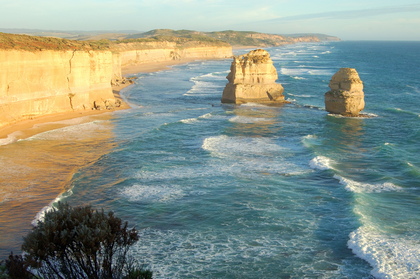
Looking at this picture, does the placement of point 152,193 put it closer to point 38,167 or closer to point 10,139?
point 38,167

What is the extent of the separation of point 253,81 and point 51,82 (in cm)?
1826

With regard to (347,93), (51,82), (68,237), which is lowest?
(68,237)

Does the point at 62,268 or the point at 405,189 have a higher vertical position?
the point at 62,268

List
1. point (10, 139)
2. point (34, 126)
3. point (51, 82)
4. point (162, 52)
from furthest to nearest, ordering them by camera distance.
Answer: point (162, 52) < point (51, 82) < point (34, 126) < point (10, 139)

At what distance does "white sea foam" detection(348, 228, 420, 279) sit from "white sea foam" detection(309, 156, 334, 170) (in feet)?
23.6

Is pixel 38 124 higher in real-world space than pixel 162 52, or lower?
lower

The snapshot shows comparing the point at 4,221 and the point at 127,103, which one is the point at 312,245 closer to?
the point at 4,221

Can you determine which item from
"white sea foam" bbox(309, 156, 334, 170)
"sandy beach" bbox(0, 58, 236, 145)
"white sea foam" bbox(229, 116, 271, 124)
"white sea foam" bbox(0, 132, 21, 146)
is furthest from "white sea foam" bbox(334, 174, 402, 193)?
"sandy beach" bbox(0, 58, 236, 145)

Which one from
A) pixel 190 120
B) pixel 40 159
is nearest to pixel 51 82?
pixel 190 120

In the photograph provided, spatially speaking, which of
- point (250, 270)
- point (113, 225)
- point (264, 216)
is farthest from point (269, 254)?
point (113, 225)

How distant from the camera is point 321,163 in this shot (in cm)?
2281

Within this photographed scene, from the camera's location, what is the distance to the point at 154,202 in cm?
1794

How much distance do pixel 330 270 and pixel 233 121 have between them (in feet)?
73.4

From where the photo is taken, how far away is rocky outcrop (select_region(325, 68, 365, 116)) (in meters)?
34.8
